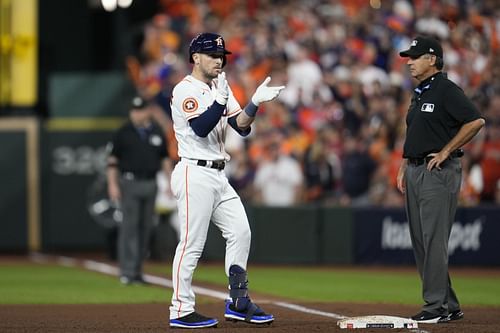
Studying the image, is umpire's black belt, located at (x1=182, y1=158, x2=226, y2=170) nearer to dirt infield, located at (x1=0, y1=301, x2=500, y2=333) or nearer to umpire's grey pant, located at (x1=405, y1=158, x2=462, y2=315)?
dirt infield, located at (x1=0, y1=301, x2=500, y2=333)

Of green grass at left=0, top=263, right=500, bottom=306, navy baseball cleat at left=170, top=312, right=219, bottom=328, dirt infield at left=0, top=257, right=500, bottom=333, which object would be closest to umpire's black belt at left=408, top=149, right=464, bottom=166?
dirt infield at left=0, top=257, right=500, bottom=333

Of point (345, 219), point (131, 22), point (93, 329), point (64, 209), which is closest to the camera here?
point (93, 329)

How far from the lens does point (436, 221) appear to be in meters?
9.09

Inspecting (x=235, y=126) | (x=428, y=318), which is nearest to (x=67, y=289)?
(x=235, y=126)

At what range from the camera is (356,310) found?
33.8 ft

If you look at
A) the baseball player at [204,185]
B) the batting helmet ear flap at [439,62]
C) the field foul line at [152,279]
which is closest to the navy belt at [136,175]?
the field foul line at [152,279]

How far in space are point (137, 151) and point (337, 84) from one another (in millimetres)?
6766

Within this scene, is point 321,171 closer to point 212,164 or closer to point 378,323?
point 212,164

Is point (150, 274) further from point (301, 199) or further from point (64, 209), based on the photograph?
point (64, 209)

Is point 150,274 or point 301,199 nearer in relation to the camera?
point 150,274

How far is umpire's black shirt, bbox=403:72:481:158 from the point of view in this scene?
905cm

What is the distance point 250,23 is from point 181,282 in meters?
14.2

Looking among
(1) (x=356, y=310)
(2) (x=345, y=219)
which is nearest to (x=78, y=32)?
(2) (x=345, y=219)

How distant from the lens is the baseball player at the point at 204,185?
8609 mm
